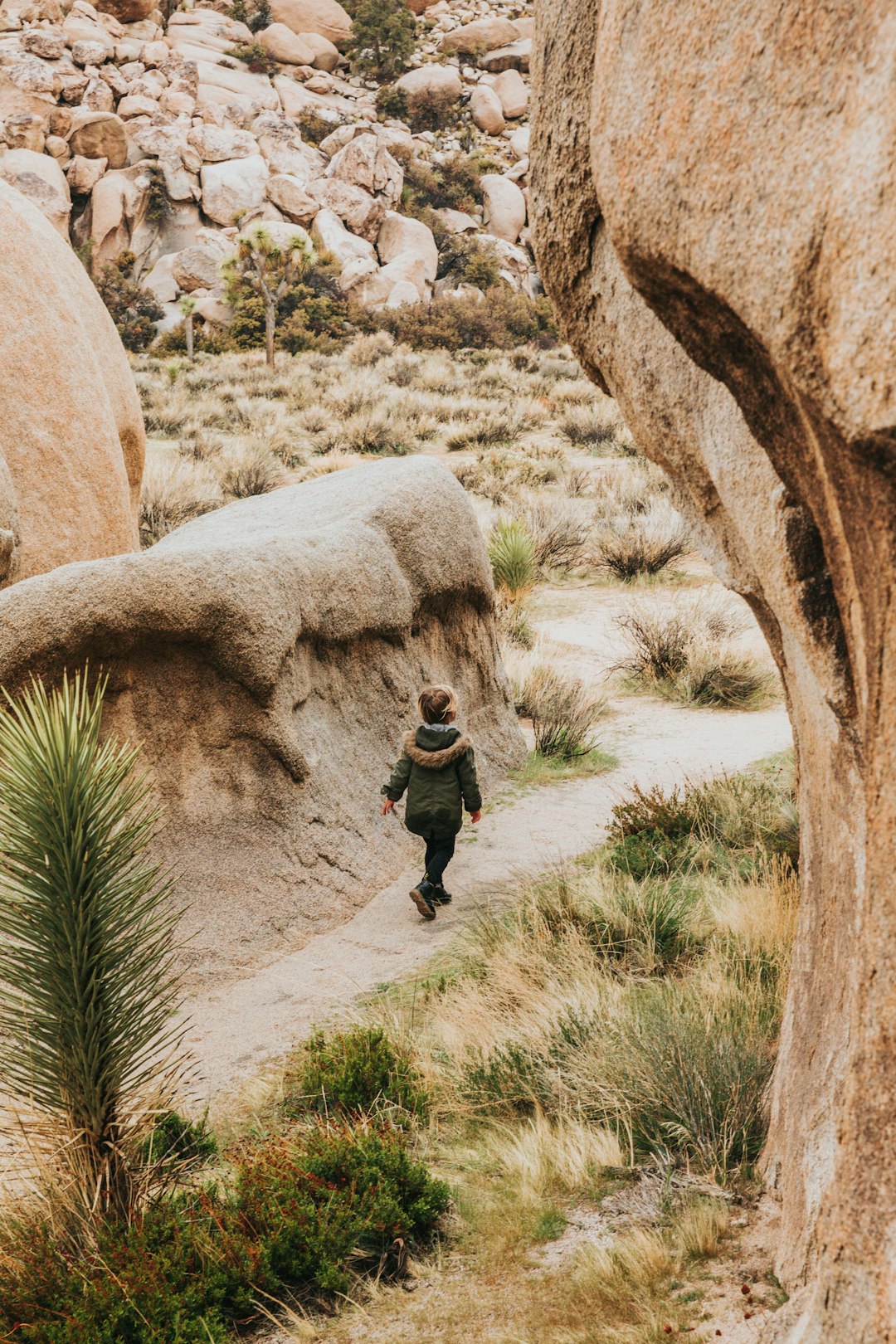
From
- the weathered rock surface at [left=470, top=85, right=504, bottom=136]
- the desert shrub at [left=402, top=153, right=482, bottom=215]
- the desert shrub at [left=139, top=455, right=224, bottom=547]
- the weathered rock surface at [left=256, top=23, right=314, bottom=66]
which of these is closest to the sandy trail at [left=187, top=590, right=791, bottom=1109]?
the desert shrub at [left=139, top=455, right=224, bottom=547]

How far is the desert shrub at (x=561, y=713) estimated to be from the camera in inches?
325

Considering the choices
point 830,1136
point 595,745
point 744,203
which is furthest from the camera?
point 595,745

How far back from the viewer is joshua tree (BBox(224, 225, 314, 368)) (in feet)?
93.6

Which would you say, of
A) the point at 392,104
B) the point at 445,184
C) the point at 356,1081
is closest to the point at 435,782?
the point at 356,1081

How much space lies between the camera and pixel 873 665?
1.65 m

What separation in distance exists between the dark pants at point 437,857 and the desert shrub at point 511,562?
6.27 m

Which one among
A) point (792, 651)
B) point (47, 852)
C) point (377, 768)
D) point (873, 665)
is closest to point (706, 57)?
point (873, 665)

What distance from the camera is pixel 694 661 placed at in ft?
31.6

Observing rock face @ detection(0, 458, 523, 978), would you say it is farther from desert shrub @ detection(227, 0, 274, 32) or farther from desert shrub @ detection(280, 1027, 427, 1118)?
desert shrub @ detection(227, 0, 274, 32)

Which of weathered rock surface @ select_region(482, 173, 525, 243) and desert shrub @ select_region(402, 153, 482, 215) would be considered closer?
weathered rock surface @ select_region(482, 173, 525, 243)

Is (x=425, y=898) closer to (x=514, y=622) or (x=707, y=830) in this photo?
(x=707, y=830)

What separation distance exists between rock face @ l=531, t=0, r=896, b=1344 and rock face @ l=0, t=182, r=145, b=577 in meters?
5.12

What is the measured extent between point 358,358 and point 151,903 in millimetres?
28289

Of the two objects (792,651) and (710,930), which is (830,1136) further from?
(710,930)
